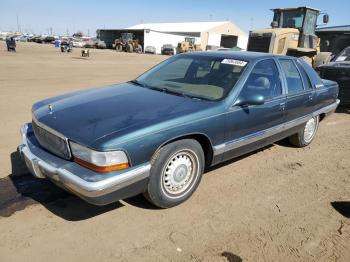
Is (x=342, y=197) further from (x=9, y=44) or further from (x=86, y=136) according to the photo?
(x=9, y=44)

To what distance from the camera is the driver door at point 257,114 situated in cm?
387

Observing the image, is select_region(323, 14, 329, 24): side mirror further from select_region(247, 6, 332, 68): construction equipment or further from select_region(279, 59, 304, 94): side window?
select_region(279, 59, 304, 94): side window

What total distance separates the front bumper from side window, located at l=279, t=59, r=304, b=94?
8.80ft

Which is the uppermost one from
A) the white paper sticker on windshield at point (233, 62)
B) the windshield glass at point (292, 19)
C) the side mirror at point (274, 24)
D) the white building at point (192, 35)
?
the windshield glass at point (292, 19)

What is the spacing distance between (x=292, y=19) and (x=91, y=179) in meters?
13.6

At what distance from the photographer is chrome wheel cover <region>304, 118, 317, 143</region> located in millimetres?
5535

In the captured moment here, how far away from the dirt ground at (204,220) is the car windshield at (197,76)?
3.66 ft

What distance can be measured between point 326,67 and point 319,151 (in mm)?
3928

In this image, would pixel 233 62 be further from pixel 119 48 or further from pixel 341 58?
pixel 119 48

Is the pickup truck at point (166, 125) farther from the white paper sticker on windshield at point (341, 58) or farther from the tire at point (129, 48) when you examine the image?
the tire at point (129, 48)

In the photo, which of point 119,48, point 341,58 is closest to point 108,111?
point 341,58

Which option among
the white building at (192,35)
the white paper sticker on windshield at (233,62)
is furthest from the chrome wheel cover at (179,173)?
the white building at (192,35)

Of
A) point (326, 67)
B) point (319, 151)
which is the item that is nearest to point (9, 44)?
point (326, 67)

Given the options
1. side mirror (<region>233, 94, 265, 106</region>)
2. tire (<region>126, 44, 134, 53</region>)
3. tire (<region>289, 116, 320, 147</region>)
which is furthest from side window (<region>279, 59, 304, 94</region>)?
tire (<region>126, 44, 134, 53</region>)
